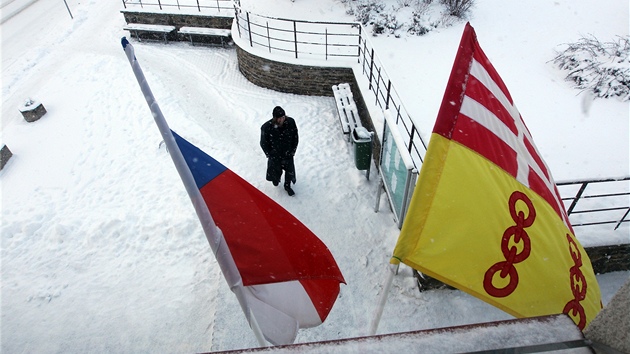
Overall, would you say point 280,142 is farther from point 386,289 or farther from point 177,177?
point 386,289

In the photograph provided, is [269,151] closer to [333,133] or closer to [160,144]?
[333,133]

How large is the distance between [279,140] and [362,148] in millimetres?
1485

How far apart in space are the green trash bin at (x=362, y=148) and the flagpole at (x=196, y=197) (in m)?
4.12

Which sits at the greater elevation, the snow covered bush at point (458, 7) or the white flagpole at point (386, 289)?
the white flagpole at point (386, 289)

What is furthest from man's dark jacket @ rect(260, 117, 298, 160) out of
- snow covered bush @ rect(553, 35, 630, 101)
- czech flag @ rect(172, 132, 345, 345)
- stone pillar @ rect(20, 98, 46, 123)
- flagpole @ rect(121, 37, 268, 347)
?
stone pillar @ rect(20, 98, 46, 123)

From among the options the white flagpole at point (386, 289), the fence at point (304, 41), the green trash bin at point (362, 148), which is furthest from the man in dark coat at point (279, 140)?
the fence at point (304, 41)

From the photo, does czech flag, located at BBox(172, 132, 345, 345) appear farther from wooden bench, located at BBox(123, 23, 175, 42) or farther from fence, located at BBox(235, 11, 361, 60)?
wooden bench, located at BBox(123, 23, 175, 42)

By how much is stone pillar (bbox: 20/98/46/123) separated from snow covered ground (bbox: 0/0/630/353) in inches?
7.2

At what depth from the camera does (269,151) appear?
20.5 ft

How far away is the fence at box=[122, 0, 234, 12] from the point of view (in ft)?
44.8

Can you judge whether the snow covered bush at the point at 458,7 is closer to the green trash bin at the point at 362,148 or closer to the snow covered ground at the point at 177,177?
the snow covered ground at the point at 177,177

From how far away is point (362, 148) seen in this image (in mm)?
6574

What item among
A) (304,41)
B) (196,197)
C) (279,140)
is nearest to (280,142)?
(279,140)

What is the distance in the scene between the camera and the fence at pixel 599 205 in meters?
5.20
